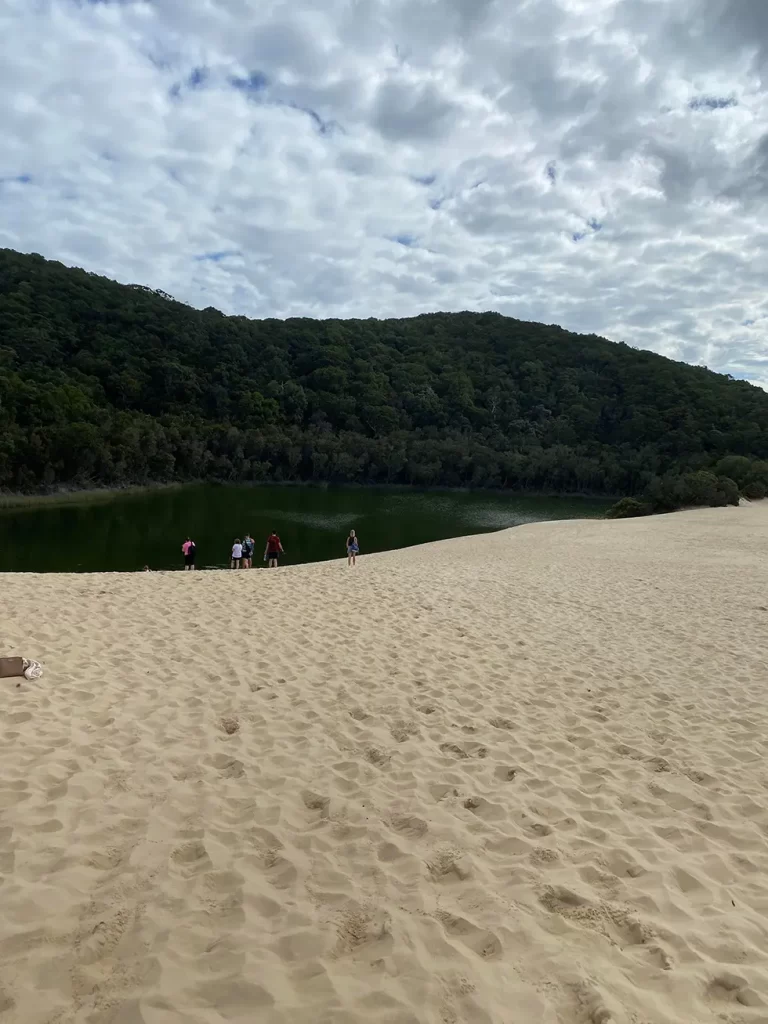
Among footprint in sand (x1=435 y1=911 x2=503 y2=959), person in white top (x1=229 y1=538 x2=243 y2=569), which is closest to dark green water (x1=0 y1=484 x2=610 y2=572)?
person in white top (x1=229 y1=538 x2=243 y2=569)

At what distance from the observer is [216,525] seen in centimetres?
4291

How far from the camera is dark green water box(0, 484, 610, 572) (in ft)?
98.7

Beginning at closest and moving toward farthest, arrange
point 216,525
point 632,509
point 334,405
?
point 216,525, point 632,509, point 334,405

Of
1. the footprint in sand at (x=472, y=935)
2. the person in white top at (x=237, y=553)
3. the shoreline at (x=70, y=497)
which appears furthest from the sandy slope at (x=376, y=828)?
the shoreline at (x=70, y=497)

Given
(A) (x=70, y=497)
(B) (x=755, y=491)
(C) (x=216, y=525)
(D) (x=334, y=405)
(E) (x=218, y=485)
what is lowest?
(C) (x=216, y=525)

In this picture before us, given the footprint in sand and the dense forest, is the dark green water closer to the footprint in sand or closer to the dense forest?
the dense forest

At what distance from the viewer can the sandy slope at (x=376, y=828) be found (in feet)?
9.09

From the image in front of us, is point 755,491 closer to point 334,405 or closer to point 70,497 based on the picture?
point 70,497

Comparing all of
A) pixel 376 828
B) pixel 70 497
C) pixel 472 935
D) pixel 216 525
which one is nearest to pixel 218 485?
pixel 70 497

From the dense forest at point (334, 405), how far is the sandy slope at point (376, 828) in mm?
51016

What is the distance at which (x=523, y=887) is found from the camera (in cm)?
353

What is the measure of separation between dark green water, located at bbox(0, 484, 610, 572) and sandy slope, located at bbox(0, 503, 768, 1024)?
71.9 ft

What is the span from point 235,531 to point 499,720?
35822 millimetres

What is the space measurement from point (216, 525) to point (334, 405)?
7441 cm
